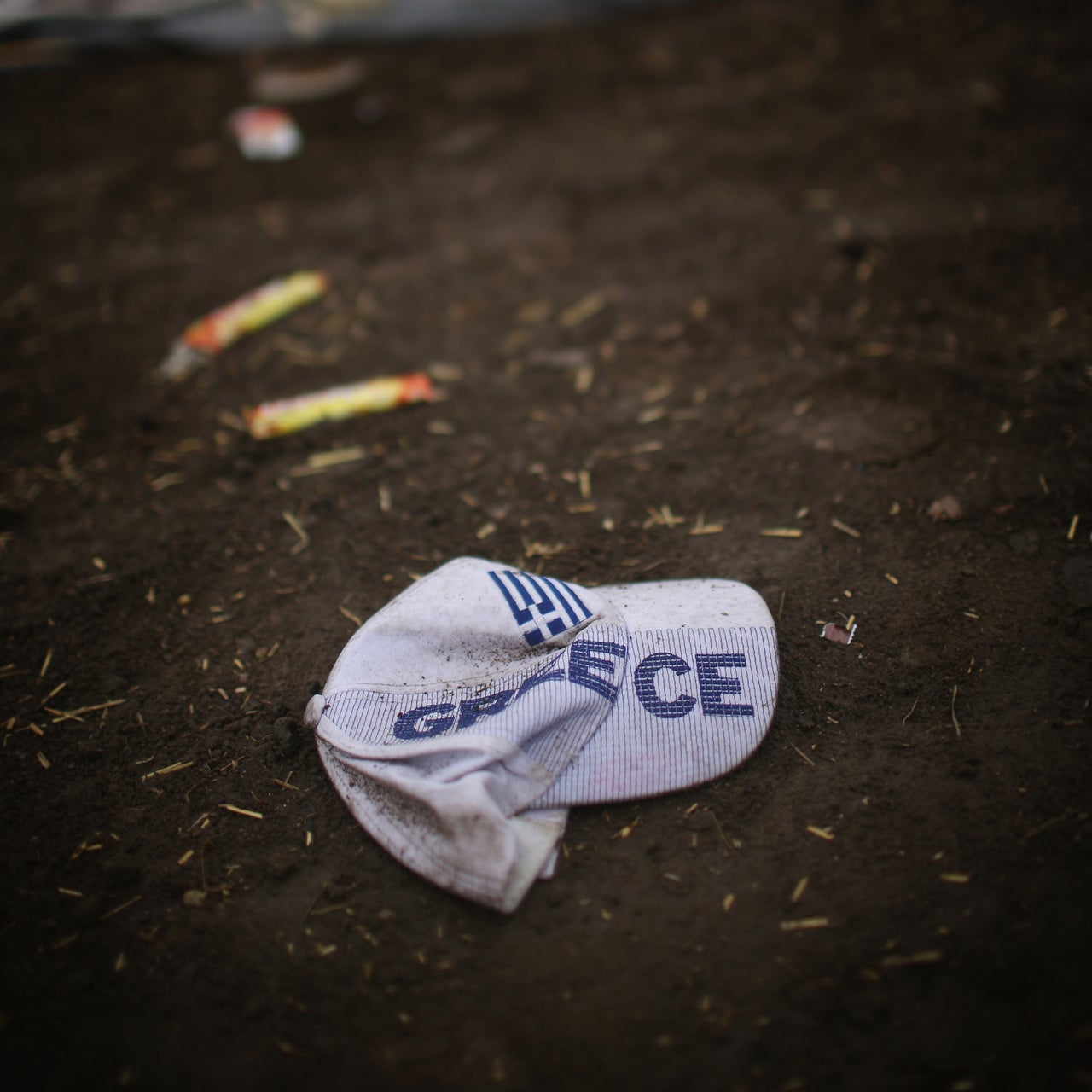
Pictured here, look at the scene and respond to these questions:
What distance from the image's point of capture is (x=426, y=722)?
190cm

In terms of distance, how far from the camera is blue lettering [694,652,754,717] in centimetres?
192

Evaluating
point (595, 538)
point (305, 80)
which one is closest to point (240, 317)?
point (595, 538)

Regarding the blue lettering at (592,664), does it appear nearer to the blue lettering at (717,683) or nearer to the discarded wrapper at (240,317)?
the blue lettering at (717,683)

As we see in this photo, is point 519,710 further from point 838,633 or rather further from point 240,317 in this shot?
point 240,317

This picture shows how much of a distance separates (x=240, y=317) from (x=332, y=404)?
88 centimetres

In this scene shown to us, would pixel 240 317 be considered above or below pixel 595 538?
above

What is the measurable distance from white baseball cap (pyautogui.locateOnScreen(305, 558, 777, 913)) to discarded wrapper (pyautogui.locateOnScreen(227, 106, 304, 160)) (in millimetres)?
3811

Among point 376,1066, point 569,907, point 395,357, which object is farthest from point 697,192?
point 376,1066

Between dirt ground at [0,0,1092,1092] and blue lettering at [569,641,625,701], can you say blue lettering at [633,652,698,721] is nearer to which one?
blue lettering at [569,641,625,701]

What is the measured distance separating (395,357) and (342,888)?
225 cm

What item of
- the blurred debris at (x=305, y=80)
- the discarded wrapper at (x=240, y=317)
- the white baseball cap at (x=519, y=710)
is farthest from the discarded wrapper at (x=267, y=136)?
the white baseball cap at (x=519, y=710)

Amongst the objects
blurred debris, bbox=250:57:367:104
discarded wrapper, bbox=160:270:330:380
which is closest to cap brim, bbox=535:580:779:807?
discarded wrapper, bbox=160:270:330:380

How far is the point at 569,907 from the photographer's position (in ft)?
5.64

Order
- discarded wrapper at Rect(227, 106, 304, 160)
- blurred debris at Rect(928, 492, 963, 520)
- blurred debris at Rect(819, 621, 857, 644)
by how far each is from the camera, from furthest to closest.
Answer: discarded wrapper at Rect(227, 106, 304, 160), blurred debris at Rect(928, 492, 963, 520), blurred debris at Rect(819, 621, 857, 644)
